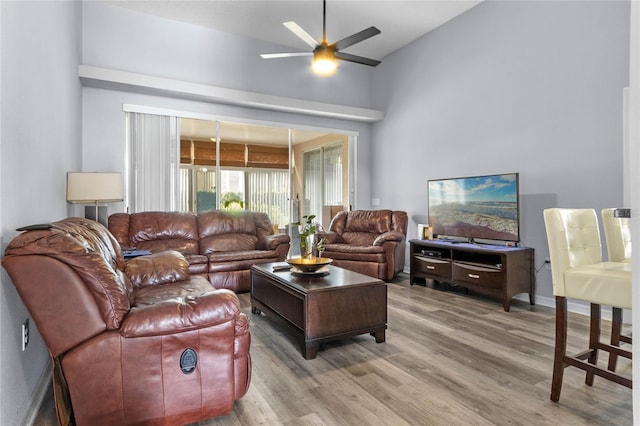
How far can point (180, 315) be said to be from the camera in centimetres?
Answer: 169

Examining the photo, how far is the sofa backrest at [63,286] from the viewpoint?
4.72 ft

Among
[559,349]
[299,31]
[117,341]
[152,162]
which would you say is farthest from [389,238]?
[117,341]

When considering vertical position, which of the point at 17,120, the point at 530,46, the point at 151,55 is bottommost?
the point at 17,120

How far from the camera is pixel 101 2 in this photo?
15.6ft

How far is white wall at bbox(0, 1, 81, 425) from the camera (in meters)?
1.54

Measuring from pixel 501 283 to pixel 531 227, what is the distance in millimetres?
879

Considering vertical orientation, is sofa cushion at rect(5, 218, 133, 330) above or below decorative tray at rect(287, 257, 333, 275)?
above

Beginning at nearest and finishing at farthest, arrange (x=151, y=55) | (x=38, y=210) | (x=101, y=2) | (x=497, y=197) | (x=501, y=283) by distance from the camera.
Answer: (x=38, y=210) → (x=501, y=283) → (x=497, y=197) → (x=101, y=2) → (x=151, y=55)

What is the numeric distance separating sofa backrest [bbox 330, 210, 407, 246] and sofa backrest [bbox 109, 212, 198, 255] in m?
2.34

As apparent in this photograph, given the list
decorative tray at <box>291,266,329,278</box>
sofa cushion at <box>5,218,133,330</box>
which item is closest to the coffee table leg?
decorative tray at <box>291,266,329,278</box>

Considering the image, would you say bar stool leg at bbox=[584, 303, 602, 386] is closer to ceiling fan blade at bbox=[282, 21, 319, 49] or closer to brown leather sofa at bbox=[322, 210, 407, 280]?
brown leather sofa at bbox=[322, 210, 407, 280]

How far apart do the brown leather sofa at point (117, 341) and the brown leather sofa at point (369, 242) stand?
11.1 ft

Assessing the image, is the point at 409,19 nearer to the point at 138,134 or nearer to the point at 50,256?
the point at 138,134

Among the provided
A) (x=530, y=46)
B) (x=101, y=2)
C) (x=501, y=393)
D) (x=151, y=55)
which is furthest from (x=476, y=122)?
(x=101, y=2)
